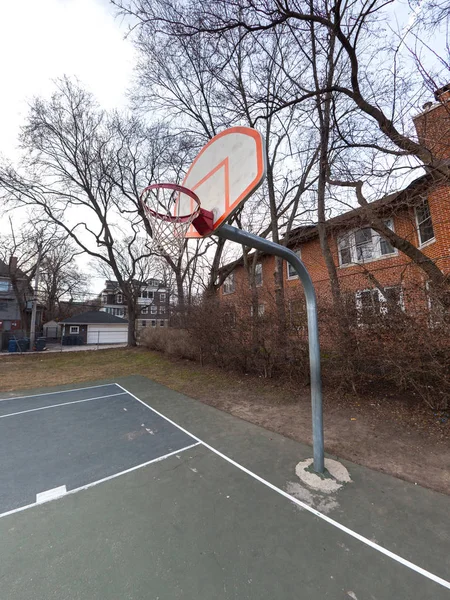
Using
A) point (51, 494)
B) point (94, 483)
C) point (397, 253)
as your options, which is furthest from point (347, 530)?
point (397, 253)

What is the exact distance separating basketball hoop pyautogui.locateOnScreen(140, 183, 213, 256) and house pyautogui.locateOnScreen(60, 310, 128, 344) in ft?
95.7

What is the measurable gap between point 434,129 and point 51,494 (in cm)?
831

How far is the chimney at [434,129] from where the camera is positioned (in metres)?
4.13

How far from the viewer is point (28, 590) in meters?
1.92

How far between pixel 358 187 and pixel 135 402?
27.7 feet

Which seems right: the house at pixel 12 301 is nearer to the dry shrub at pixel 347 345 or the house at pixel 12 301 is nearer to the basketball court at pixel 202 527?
the dry shrub at pixel 347 345

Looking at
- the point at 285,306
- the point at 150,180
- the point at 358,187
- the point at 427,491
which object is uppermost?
the point at 150,180

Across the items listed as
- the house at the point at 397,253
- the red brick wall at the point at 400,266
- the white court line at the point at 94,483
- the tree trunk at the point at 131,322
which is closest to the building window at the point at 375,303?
the house at the point at 397,253

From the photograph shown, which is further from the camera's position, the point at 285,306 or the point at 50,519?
the point at 285,306

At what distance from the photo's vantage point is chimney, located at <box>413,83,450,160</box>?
4129 mm

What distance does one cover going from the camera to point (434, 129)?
14.4 feet

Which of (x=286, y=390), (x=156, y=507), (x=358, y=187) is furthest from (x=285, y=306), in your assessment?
(x=156, y=507)

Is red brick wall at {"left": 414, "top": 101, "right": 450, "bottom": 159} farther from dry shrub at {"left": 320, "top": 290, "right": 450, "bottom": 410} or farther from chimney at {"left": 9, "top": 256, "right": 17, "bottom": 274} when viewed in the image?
chimney at {"left": 9, "top": 256, "right": 17, "bottom": 274}

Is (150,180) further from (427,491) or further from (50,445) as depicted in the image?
(427,491)
